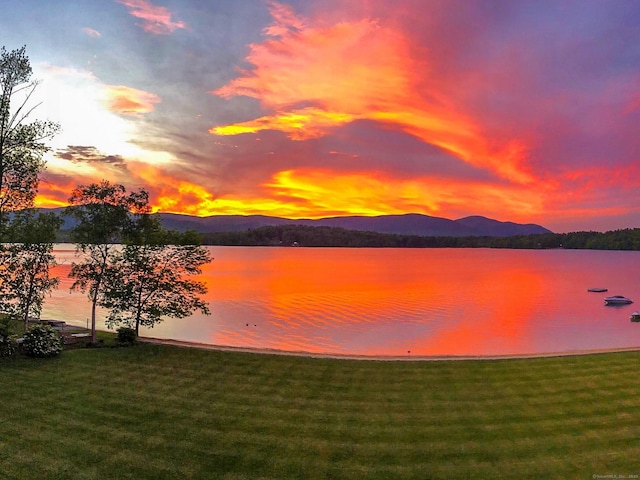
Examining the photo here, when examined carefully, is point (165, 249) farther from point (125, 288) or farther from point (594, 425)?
point (594, 425)

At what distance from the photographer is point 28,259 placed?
23.2m

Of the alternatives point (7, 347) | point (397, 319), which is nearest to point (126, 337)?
point (7, 347)

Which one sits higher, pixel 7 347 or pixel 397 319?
pixel 7 347

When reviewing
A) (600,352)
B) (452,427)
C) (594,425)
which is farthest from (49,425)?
(600,352)

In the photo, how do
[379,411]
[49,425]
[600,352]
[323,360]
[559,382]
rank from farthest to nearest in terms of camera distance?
1. [600,352]
2. [323,360]
3. [559,382]
4. [379,411]
5. [49,425]

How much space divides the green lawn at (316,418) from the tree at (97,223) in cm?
582

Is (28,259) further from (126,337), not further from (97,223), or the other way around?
(126,337)

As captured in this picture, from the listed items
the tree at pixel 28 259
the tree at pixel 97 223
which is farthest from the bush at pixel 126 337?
the tree at pixel 28 259

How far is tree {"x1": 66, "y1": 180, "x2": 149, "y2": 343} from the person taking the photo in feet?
77.5

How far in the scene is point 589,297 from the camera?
241 ft

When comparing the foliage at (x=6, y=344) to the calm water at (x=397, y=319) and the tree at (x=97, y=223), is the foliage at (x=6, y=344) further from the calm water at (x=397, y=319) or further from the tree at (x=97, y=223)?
the calm water at (x=397, y=319)

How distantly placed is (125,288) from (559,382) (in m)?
21.8

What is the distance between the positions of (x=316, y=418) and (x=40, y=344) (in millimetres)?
13794

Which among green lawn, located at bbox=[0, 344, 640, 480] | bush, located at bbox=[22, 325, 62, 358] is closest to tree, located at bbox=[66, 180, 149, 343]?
bush, located at bbox=[22, 325, 62, 358]
